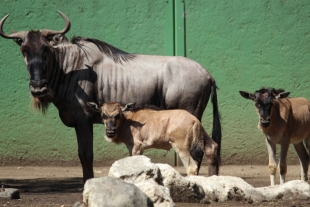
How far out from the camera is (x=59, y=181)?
36.7 feet

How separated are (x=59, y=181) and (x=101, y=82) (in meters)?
1.80

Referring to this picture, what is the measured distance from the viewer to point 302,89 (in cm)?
1280

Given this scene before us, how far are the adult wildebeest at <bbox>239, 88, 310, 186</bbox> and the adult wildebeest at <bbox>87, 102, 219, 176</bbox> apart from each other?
935 mm

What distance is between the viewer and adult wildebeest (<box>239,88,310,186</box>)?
1014 cm

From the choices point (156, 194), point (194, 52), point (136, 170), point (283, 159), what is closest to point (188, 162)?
point (283, 159)

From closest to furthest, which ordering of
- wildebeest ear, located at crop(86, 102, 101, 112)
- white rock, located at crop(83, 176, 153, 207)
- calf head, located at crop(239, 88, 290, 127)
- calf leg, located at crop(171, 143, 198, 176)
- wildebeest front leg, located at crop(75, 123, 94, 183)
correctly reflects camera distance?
white rock, located at crop(83, 176, 153, 207)
calf leg, located at crop(171, 143, 198, 176)
wildebeest ear, located at crop(86, 102, 101, 112)
wildebeest front leg, located at crop(75, 123, 94, 183)
calf head, located at crop(239, 88, 290, 127)

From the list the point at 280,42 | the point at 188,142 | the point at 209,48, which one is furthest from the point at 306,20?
the point at 188,142

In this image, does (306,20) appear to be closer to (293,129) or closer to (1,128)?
(293,129)

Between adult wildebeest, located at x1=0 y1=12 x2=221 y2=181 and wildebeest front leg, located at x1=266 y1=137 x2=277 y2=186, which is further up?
adult wildebeest, located at x1=0 y1=12 x2=221 y2=181

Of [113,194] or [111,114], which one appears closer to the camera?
[113,194]

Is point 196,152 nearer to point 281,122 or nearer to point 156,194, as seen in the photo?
point 281,122

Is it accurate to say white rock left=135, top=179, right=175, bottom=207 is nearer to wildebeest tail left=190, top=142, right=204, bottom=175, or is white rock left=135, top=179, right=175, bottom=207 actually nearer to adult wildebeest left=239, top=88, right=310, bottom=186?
wildebeest tail left=190, top=142, right=204, bottom=175

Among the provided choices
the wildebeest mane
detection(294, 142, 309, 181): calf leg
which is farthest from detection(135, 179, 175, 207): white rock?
detection(294, 142, 309, 181): calf leg

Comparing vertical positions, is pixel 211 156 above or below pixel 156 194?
below
